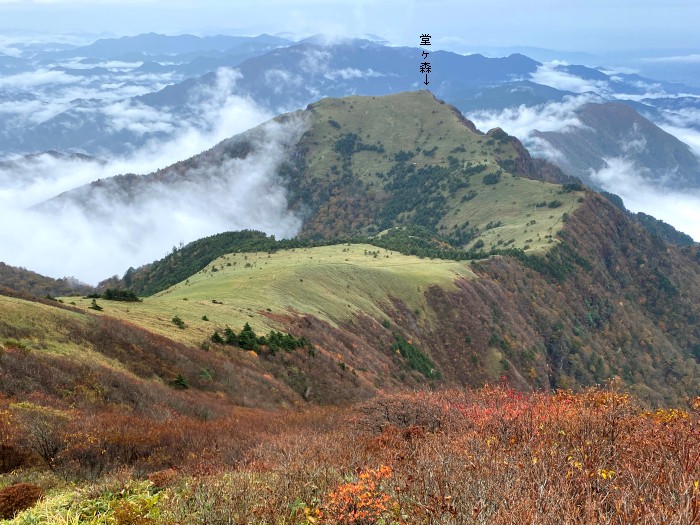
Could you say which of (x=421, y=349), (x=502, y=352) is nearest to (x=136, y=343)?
(x=421, y=349)

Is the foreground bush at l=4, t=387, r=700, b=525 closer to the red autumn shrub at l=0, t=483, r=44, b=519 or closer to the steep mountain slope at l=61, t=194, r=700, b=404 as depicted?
the red autumn shrub at l=0, t=483, r=44, b=519

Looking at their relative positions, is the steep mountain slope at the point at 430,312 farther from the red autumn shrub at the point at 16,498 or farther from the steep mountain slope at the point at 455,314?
the red autumn shrub at the point at 16,498

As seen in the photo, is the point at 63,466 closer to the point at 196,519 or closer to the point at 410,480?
the point at 196,519

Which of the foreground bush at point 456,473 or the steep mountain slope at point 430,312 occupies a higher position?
the foreground bush at point 456,473

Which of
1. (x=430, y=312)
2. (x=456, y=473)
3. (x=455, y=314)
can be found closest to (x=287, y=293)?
(x=430, y=312)

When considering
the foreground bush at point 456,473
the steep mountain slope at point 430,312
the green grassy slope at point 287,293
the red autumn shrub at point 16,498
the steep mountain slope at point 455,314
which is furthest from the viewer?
the steep mountain slope at point 455,314

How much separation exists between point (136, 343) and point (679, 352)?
623ft

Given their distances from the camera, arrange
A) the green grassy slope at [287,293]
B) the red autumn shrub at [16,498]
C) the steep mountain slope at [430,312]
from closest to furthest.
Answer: the red autumn shrub at [16,498] → the green grassy slope at [287,293] → the steep mountain slope at [430,312]

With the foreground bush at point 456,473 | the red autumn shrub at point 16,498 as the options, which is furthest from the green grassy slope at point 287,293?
the red autumn shrub at point 16,498

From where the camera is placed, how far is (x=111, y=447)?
17.5 metres

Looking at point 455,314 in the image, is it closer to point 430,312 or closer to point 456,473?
point 430,312

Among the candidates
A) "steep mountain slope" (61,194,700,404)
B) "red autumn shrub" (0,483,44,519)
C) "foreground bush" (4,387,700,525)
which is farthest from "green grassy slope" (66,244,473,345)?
"red autumn shrub" (0,483,44,519)

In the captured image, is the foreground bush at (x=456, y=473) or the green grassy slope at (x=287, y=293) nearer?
the foreground bush at (x=456, y=473)

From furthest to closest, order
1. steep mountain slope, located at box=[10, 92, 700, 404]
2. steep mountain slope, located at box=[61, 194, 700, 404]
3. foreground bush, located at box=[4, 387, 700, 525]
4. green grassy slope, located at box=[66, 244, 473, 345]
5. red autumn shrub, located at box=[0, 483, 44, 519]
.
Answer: steep mountain slope, located at box=[61, 194, 700, 404] < steep mountain slope, located at box=[10, 92, 700, 404] < green grassy slope, located at box=[66, 244, 473, 345] < red autumn shrub, located at box=[0, 483, 44, 519] < foreground bush, located at box=[4, 387, 700, 525]
